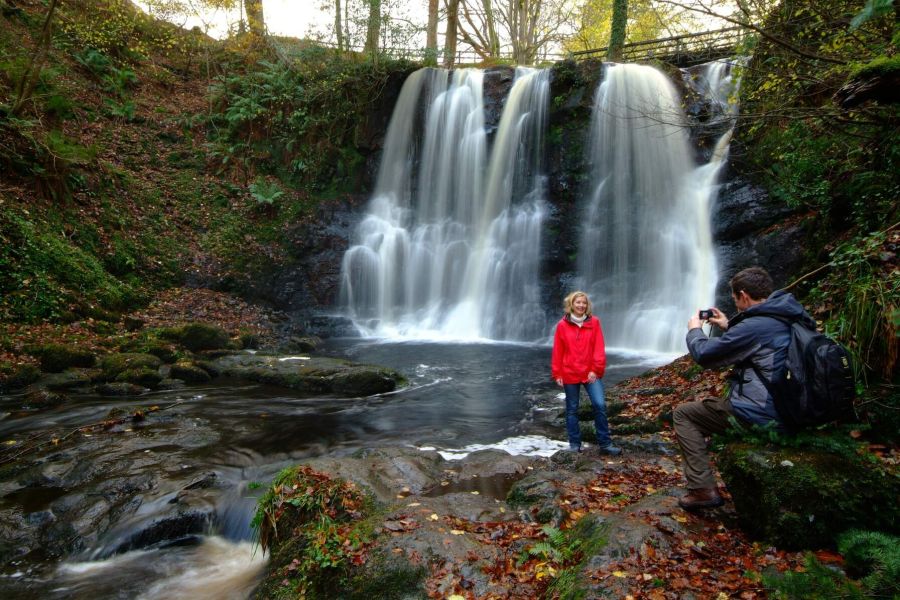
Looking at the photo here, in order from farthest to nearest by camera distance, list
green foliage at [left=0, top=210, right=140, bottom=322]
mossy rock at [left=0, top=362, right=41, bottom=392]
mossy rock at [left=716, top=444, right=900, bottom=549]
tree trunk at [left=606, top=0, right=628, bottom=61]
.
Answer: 1. tree trunk at [left=606, top=0, right=628, bottom=61]
2. green foliage at [left=0, top=210, right=140, bottom=322]
3. mossy rock at [left=0, top=362, right=41, bottom=392]
4. mossy rock at [left=716, top=444, right=900, bottom=549]

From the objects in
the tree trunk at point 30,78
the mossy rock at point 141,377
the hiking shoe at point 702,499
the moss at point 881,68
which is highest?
the tree trunk at point 30,78

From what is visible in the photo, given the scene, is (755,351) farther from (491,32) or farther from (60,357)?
(491,32)

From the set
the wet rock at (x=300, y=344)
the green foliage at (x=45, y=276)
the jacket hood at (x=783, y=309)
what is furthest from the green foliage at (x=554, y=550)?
the green foliage at (x=45, y=276)

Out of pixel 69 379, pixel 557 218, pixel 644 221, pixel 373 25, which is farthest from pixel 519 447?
pixel 373 25

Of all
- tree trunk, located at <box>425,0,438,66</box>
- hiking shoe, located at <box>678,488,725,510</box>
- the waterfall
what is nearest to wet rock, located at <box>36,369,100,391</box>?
hiking shoe, located at <box>678,488,725,510</box>

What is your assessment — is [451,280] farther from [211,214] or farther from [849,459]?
[849,459]

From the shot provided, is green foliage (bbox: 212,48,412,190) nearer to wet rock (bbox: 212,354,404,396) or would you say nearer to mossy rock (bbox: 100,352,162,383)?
wet rock (bbox: 212,354,404,396)

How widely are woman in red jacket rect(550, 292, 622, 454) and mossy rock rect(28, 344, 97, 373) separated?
902cm

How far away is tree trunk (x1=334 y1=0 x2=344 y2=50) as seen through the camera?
21.3 meters

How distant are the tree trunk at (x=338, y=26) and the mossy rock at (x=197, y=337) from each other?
1428 cm

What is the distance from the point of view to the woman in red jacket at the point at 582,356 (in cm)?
569

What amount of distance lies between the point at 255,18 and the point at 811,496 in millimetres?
27140

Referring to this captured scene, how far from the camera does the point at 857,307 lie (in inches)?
163

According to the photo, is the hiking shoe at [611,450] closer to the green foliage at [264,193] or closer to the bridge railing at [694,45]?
the bridge railing at [694,45]
